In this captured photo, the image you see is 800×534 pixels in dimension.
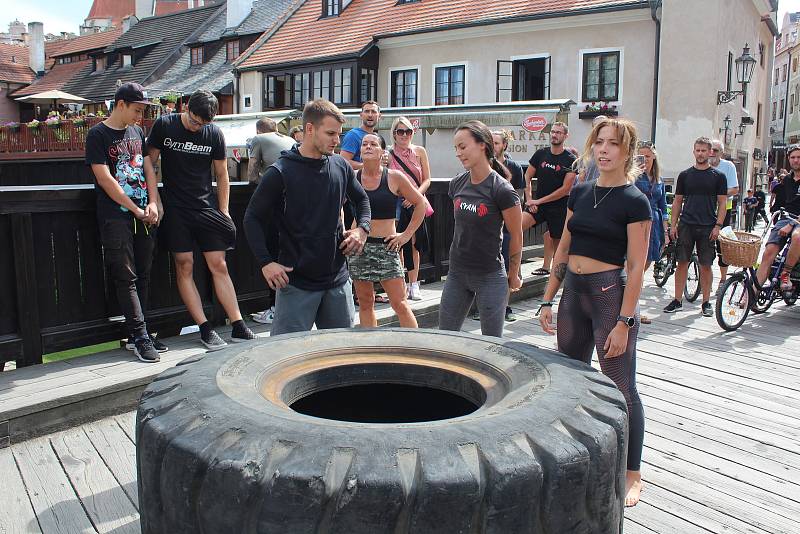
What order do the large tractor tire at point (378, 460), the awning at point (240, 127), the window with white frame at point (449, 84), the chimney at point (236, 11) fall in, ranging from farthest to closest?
1. the chimney at point (236, 11)
2. the window with white frame at point (449, 84)
3. the awning at point (240, 127)
4. the large tractor tire at point (378, 460)

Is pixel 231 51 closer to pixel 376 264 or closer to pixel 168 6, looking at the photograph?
pixel 168 6

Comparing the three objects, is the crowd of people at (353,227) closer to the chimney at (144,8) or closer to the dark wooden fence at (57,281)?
the dark wooden fence at (57,281)

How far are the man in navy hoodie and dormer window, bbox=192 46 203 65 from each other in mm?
38034

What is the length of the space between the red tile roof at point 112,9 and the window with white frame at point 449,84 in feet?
196

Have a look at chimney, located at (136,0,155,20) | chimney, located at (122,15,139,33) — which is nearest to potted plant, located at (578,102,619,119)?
chimney, located at (122,15,139,33)

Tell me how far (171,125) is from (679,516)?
3.84m

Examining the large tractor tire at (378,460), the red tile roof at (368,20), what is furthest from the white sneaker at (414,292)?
the red tile roof at (368,20)

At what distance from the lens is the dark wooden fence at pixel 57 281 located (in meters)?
4.44

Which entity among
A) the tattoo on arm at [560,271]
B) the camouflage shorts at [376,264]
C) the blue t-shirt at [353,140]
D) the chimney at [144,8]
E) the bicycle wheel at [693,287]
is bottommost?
the bicycle wheel at [693,287]

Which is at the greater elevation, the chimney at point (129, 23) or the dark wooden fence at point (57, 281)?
the chimney at point (129, 23)

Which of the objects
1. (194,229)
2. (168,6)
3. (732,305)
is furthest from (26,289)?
(168,6)

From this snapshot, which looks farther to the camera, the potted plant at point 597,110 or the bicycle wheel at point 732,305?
the potted plant at point 597,110

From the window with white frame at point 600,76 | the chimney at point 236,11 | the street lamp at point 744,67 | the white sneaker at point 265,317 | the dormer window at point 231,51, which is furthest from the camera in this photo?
the chimney at point 236,11

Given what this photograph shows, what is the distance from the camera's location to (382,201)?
4.99 metres
